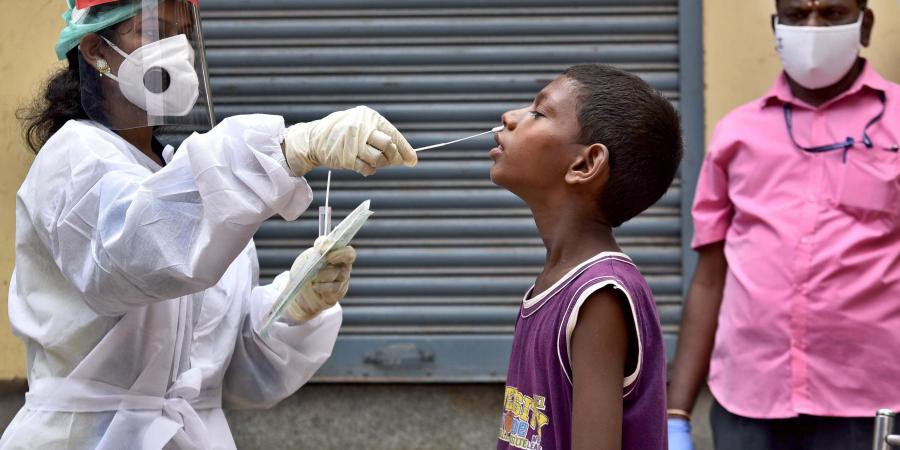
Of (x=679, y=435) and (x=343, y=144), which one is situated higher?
(x=343, y=144)

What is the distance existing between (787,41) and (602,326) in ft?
5.79

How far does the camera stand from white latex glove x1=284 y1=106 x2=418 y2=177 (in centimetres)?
217

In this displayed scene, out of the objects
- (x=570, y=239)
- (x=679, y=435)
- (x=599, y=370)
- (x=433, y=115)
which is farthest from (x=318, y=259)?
(x=433, y=115)

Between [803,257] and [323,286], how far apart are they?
4.73 ft

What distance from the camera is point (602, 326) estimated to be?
6.73 ft

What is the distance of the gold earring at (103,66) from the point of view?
7.86 ft

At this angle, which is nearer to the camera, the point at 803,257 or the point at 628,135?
the point at 628,135

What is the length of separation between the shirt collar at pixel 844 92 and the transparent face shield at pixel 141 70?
5.99 ft

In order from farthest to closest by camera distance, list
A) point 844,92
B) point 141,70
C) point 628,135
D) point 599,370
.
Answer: point 844,92 → point 141,70 → point 628,135 → point 599,370

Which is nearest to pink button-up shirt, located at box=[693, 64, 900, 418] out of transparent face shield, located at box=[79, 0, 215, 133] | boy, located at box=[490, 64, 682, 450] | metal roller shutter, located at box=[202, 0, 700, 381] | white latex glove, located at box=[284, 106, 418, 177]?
metal roller shutter, located at box=[202, 0, 700, 381]

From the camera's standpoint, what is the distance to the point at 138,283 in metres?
2.14

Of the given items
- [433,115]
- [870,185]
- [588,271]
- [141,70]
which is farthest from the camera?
[433,115]

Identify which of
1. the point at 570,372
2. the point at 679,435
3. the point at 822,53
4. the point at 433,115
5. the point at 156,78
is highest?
the point at 156,78

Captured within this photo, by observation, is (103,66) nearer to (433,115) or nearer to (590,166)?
(590,166)
